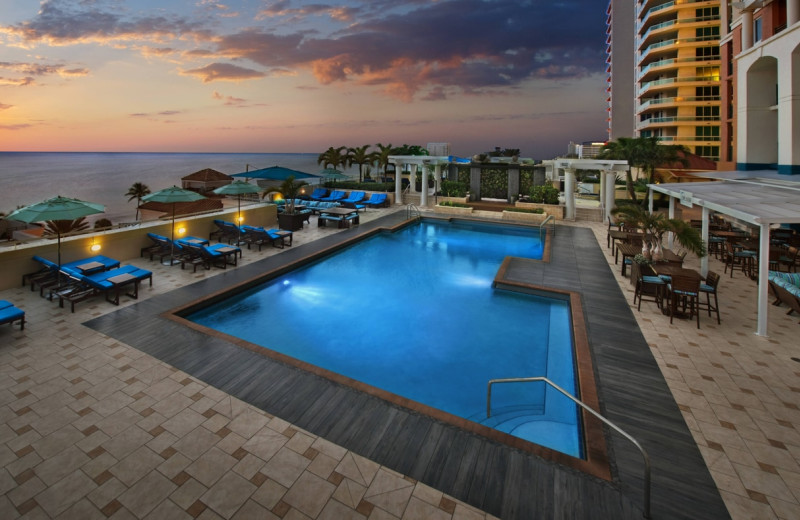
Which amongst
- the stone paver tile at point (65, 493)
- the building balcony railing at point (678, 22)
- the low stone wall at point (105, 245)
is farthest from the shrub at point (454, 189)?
the building balcony railing at point (678, 22)

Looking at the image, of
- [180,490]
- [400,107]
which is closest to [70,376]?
[180,490]

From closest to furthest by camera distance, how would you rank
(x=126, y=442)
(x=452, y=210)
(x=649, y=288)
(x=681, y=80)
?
(x=126, y=442)
(x=649, y=288)
(x=452, y=210)
(x=681, y=80)

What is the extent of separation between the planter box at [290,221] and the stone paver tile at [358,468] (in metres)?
14.2

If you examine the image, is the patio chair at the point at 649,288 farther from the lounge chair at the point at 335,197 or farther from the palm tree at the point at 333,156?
the palm tree at the point at 333,156

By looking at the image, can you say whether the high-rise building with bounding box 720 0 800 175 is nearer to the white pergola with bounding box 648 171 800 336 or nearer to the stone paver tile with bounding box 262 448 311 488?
the white pergola with bounding box 648 171 800 336

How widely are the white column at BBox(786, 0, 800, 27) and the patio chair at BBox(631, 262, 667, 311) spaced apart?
14.2 metres

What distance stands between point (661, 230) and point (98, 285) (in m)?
14.2

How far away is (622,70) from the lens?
5966 centimetres

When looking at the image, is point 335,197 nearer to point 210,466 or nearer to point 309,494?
point 210,466

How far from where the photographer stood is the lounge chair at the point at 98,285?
8.43 metres

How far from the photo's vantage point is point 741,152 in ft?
61.2

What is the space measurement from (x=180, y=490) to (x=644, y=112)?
49.5 m

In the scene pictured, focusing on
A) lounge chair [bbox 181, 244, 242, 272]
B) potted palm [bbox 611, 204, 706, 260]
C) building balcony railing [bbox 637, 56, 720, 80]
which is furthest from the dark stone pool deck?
building balcony railing [bbox 637, 56, 720, 80]

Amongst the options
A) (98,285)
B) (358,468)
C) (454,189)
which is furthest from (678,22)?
(98,285)
